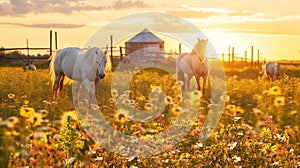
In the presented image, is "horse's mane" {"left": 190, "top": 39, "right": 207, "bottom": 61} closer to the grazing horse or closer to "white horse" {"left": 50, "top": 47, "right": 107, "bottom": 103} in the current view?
the grazing horse

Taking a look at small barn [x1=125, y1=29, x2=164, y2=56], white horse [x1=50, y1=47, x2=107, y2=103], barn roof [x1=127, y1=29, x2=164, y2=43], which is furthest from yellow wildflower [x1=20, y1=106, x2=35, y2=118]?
barn roof [x1=127, y1=29, x2=164, y2=43]

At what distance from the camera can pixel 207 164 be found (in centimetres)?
566

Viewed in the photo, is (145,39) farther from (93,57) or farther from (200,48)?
(93,57)

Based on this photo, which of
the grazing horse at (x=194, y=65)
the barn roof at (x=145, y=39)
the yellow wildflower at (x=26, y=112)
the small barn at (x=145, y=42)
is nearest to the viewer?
the yellow wildflower at (x=26, y=112)

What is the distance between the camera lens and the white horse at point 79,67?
1273 cm

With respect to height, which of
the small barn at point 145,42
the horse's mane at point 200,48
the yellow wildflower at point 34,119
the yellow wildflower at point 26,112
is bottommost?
the yellow wildflower at point 34,119

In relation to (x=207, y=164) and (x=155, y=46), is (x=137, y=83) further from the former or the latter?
(x=155, y=46)

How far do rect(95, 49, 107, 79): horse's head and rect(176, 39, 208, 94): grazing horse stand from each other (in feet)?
14.6

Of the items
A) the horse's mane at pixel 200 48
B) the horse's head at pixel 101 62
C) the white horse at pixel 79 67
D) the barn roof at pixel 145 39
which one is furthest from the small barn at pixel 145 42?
the horse's head at pixel 101 62

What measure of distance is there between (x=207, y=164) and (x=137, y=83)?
1173 cm

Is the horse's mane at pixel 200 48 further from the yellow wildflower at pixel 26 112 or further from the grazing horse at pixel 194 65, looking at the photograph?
the yellow wildflower at pixel 26 112

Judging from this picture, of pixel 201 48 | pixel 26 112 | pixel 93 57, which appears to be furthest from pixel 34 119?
pixel 201 48

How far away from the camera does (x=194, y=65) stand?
57.1 ft

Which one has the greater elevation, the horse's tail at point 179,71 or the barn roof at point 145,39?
the barn roof at point 145,39
